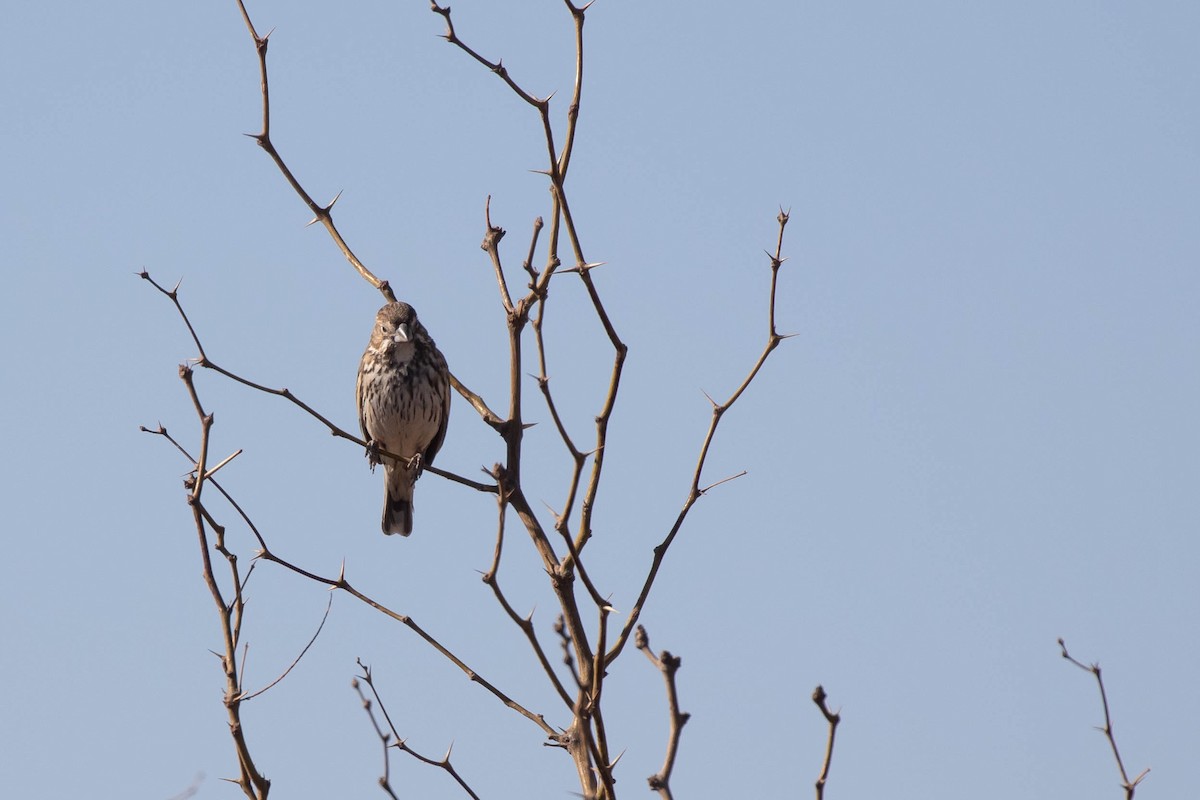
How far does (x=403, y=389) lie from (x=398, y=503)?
1004 mm

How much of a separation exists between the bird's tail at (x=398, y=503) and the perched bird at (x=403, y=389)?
0.45 ft

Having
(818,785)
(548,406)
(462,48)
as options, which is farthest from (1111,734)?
(462,48)

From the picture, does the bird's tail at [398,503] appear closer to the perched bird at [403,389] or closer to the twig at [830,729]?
the perched bird at [403,389]

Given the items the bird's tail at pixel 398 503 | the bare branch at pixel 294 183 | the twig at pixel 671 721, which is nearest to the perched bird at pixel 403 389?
the bird's tail at pixel 398 503

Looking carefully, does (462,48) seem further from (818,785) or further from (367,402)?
(367,402)

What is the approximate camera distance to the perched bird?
29.0ft

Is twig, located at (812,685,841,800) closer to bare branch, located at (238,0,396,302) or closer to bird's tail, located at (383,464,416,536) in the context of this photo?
bare branch, located at (238,0,396,302)

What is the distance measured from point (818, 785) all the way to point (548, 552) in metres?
1.59

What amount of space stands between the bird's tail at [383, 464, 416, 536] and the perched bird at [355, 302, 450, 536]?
0.45ft

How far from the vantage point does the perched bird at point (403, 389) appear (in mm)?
8828

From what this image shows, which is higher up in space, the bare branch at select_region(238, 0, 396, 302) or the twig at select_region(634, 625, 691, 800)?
the bare branch at select_region(238, 0, 396, 302)

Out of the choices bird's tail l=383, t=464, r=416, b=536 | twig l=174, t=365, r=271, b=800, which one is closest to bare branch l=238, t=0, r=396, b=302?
twig l=174, t=365, r=271, b=800

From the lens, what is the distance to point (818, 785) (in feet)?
8.39

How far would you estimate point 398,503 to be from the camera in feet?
31.3
